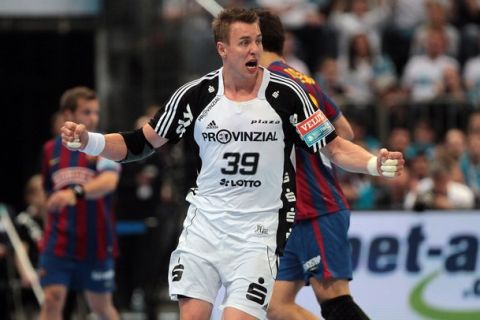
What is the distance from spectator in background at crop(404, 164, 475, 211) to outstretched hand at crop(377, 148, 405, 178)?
15.9 ft

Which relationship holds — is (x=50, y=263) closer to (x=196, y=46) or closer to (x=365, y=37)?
(x=196, y=46)

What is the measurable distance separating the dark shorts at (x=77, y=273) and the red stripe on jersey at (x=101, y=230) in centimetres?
8

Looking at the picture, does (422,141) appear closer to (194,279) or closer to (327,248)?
(327,248)

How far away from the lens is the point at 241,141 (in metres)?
7.40

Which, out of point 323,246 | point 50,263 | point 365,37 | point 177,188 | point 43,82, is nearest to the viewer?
point 323,246

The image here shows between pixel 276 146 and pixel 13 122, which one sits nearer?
pixel 276 146

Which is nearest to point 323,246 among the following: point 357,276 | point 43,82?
point 357,276

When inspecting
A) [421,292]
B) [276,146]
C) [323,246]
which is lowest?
[421,292]

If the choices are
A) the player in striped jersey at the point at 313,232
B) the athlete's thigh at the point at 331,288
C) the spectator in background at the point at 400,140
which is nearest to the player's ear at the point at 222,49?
the player in striped jersey at the point at 313,232

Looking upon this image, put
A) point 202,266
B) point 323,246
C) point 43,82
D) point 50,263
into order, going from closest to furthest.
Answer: point 202,266, point 323,246, point 50,263, point 43,82

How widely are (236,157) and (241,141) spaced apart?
0.34ft

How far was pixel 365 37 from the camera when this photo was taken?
16500mm

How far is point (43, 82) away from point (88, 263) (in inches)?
356

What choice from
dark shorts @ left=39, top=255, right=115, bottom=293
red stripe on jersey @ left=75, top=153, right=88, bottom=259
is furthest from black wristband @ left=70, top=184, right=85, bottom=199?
dark shorts @ left=39, top=255, right=115, bottom=293
